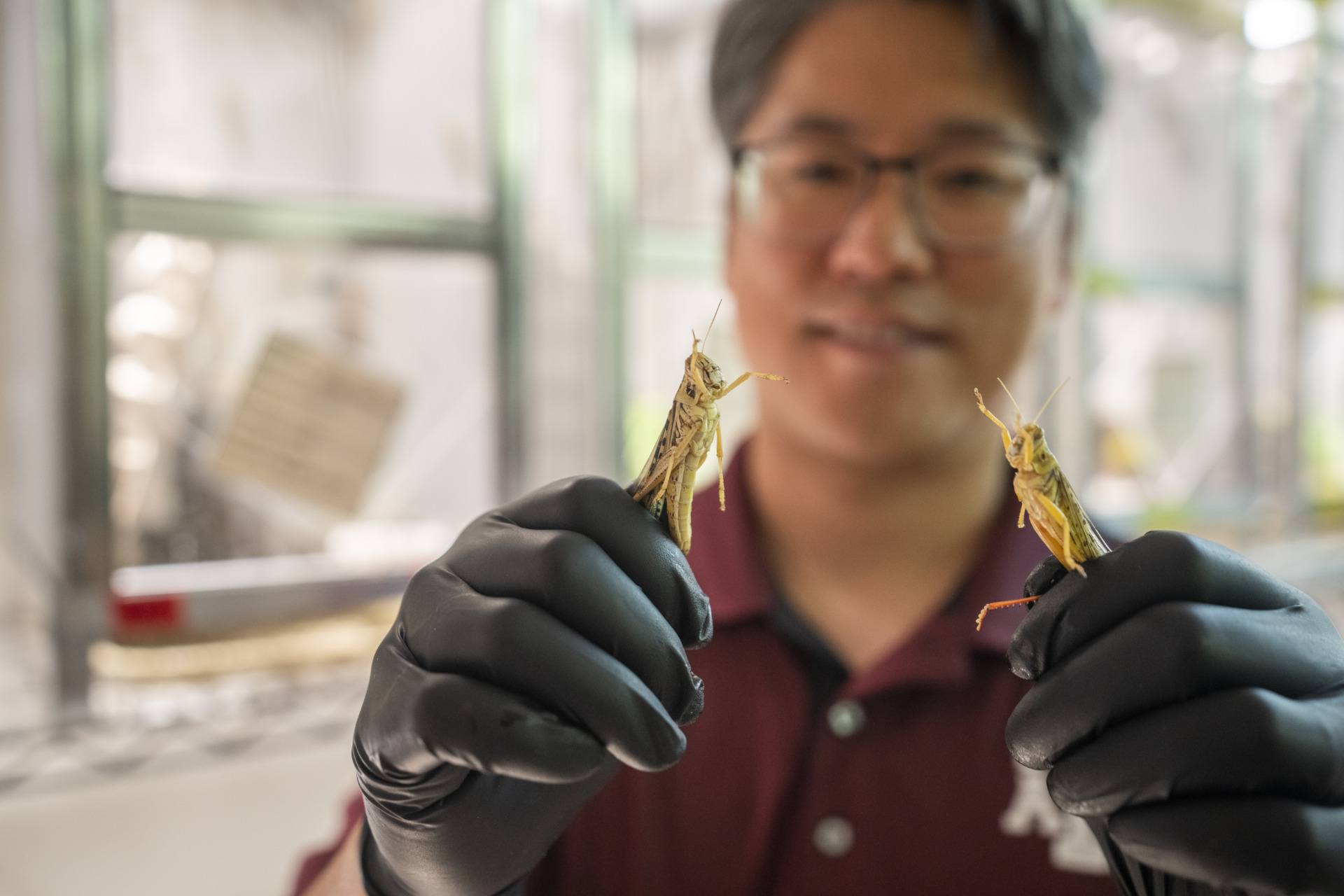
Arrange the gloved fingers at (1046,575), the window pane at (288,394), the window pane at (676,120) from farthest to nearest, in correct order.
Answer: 1. the window pane at (676,120)
2. the window pane at (288,394)
3. the gloved fingers at (1046,575)

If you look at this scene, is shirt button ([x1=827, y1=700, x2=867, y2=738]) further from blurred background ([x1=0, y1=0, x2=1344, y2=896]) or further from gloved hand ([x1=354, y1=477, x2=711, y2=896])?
blurred background ([x1=0, y1=0, x2=1344, y2=896])

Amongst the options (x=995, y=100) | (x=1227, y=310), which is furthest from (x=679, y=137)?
(x=1227, y=310)

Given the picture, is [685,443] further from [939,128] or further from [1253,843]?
[939,128]

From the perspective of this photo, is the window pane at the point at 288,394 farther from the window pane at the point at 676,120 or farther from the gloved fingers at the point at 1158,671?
the gloved fingers at the point at 1158,671

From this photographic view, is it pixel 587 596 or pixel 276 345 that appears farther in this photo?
pixel 276 345

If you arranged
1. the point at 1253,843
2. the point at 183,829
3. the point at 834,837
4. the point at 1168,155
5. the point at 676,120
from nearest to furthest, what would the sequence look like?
the point at 1253,843 < the point at 834,837 < the point at 183,829 < the point at 676,120 < the point at 1168,155

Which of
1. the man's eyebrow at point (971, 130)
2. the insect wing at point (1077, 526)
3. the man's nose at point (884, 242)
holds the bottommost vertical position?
the insect wing at point (1077, 526)

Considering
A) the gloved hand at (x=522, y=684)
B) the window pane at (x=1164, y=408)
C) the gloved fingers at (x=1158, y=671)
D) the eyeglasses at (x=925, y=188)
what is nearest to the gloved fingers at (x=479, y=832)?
the gloved hand at (x=522, y=684)

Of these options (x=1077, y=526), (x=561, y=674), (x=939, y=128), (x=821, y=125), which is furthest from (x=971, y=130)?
(x=561, y=674)
